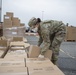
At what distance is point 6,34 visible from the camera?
894 centimetres

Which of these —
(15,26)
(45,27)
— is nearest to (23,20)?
(15,26)

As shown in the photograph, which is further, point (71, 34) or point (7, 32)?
point (71, 34)

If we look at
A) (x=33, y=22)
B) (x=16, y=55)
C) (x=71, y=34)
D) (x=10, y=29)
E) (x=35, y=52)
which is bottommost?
(x=71, y=34)

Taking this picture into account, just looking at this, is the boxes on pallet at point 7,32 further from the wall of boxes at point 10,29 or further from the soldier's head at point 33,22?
the soldier's head at point 33,22

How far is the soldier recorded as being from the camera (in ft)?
11.8

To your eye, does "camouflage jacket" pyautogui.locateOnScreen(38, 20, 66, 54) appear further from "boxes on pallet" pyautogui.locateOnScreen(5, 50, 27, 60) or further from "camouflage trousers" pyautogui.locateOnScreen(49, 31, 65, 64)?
"boxes on pallet" pyautogui.locateOnScreen(5, 50, 27, 60)

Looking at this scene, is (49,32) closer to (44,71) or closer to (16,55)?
(16,55)

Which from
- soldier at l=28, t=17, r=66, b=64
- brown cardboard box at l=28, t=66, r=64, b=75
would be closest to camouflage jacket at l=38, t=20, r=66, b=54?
soldier at l=28, t=17, r=66, b=64

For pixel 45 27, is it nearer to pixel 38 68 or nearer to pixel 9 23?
pixel 38 68

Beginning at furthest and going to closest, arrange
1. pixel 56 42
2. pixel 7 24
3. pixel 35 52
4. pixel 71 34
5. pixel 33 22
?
pixel 71 34 → pixel 7 24 → pixel 56 42 → pixel 35 52 → pixel 33 22

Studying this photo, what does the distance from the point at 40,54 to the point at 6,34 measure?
17.9ft

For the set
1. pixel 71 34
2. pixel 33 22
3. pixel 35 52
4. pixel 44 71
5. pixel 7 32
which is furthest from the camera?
pixel 71 34

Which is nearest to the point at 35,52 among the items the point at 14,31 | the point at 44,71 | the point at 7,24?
the point at 44,71

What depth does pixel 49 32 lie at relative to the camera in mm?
3840
